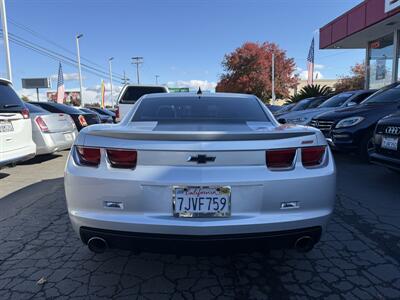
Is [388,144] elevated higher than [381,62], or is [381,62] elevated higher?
[381,62]

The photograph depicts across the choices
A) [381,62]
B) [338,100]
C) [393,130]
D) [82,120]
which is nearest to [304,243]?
[393,130]

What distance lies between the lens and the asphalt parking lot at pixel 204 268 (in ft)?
9.35

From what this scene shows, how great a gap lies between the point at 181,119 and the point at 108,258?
1418 millimetres

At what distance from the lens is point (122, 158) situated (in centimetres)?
266

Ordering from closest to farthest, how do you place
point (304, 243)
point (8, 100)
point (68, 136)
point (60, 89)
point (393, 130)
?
point (304, 243) < point (393, 130) < point (8, 100) < point (68, 136) < point (60, 89)

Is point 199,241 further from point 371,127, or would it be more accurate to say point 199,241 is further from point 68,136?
point 68,136

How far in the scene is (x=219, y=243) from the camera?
8.30 feet

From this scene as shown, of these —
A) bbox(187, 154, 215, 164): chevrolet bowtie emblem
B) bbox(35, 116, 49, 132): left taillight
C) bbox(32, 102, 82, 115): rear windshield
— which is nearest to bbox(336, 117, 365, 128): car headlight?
bbox(187, 154, 215, 164): chevrolet bowtie emblem

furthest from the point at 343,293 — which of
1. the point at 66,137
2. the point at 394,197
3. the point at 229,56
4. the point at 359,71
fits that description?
the point at 229,56

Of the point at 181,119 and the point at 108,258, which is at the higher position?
the point at 181,119

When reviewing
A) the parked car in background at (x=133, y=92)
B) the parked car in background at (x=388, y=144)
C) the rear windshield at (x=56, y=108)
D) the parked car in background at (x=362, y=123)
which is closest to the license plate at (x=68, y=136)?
the rear windshield at (x=56, y=108)

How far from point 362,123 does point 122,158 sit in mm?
5852

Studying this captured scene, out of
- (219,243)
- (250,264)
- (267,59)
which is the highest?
(267,59)

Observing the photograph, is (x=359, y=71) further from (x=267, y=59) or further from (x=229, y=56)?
(x=229, y=56)
